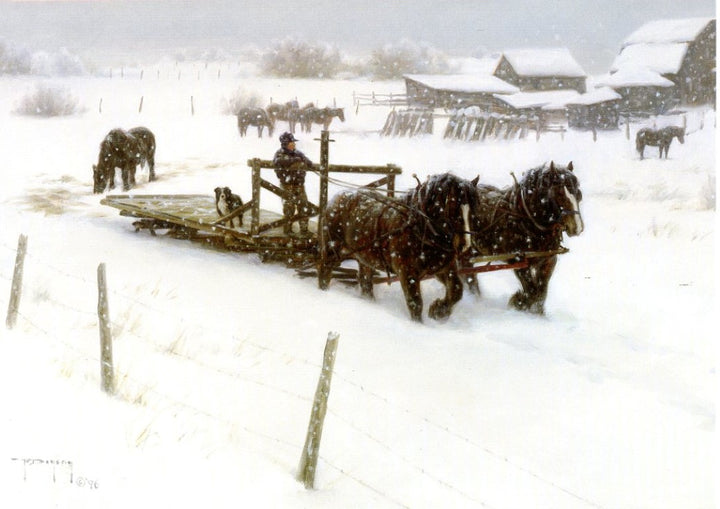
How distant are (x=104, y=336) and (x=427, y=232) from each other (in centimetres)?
394

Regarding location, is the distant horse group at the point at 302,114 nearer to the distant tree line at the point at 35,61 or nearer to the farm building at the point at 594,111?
the distant tree line at the point at 35,61

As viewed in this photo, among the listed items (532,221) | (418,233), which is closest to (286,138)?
(418,233)

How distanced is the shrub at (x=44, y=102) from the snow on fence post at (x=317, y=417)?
6.89 metres

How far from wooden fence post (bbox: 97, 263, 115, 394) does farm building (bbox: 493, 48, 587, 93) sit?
13758mm

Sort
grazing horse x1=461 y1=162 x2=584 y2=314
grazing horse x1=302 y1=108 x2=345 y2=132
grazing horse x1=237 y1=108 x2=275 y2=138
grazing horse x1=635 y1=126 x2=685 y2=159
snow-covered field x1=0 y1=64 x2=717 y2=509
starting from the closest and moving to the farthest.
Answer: snow-covered field x1=0 y1=64 x2=717 y2=509 < grazing horse x1=461 y1=162 x2=584 y2=314 < grazing horse x1=635 y1=126 x2=685 y2=159 < grazing horse x1=237 y1=108 x2=275 y2=138 < grazing horse x1=302 y1=108 x2=345 y2=132

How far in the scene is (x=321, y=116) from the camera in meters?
19.0

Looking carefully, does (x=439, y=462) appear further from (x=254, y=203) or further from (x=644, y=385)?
(x=254, y=203)

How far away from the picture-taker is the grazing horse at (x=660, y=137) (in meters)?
13.4

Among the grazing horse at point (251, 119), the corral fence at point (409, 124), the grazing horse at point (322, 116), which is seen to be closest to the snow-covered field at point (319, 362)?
the grazing horse at point (251, 119)

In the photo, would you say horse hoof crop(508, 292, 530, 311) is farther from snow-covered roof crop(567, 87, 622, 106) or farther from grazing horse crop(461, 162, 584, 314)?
snow-covered roof crop(567, 87, 622, 106)

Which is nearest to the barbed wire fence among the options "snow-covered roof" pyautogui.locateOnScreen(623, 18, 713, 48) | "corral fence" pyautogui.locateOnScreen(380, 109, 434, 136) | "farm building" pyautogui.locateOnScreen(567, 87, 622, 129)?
"snow-covered roof" pyautogui.locateOnScreen(623, 18, 713, 48)

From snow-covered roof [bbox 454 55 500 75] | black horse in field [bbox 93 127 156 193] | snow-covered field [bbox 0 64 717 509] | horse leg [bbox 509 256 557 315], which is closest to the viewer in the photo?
snow-covered field [bbox 0 64 717 509]

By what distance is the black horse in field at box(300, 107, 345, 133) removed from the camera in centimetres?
1826

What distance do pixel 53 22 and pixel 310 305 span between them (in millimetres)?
4864
